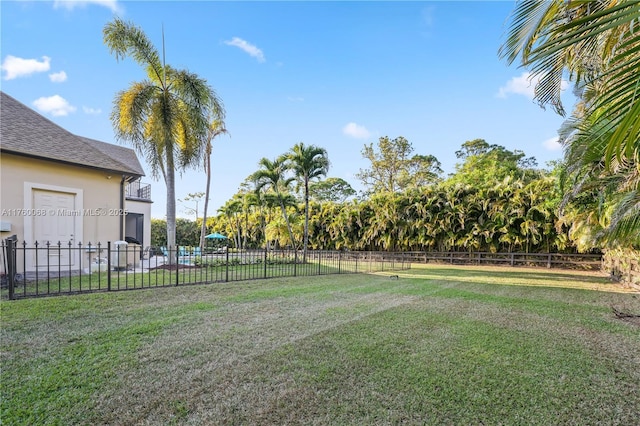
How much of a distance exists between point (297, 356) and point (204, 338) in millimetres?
1223

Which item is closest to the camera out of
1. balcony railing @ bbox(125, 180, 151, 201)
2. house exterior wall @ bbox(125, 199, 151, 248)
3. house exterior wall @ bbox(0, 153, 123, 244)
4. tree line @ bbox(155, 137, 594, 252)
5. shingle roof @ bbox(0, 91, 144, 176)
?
house exterior wall @ bbox(0, 153, 123, 244)

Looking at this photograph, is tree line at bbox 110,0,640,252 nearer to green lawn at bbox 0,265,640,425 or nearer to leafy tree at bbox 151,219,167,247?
green lawn at bbox 0,265,640,425

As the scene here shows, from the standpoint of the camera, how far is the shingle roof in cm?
775

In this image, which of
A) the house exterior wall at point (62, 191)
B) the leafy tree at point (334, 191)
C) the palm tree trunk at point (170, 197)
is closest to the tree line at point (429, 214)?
the palm tree trunk at point (170, 197)

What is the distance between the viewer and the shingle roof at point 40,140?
775 centimetres

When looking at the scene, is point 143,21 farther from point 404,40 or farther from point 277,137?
point 277,137

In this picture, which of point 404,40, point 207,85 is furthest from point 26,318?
point 404,40

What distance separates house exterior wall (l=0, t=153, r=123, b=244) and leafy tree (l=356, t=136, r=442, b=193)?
21.6m

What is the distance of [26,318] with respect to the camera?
165 inches

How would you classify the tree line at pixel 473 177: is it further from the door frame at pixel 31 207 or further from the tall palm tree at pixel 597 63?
the door frame at pixel 31 207

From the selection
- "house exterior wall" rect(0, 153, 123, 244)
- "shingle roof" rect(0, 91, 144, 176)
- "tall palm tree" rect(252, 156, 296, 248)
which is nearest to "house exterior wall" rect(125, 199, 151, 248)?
"tall palm tree" rect(252, 156, 296, 248)

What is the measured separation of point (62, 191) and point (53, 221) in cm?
81

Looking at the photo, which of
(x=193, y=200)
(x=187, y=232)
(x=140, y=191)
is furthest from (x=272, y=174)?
(x=193, y=200)

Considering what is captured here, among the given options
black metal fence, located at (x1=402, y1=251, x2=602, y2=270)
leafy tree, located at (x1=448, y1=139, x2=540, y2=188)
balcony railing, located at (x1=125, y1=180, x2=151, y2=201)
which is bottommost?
black metal fence, located at (x1=402, y1=251, x2=602, y2=270)
